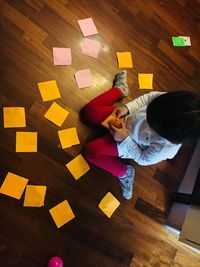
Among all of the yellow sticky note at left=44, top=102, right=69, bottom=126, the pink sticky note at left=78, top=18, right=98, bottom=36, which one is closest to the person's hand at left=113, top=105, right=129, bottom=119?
the yellow sticky note at left=44, top=102, right=69, bottom=126

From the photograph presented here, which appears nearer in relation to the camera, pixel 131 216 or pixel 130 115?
pixel 130 115

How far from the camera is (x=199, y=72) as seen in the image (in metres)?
1.77

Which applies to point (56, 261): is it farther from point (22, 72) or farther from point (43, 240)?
point (22, 72)

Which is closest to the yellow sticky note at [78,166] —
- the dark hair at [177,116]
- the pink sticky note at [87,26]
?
the dark hair at [177,116]

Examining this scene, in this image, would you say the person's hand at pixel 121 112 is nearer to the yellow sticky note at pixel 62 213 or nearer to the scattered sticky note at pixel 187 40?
the yellow sticky note at pixel 62 213

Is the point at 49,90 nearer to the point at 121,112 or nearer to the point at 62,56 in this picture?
the point at 62,56

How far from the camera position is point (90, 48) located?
154 cm

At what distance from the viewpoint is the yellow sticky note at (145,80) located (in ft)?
5.23

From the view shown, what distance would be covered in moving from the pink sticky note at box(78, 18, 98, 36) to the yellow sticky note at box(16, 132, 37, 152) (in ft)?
1.93

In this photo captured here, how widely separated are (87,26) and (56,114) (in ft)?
1.63

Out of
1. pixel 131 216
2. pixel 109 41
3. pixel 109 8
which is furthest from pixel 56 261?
pixel 109 8

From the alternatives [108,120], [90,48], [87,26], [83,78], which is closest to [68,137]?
[108,120]

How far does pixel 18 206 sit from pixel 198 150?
90 cm

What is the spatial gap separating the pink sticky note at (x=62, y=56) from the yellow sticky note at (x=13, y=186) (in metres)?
0.55
